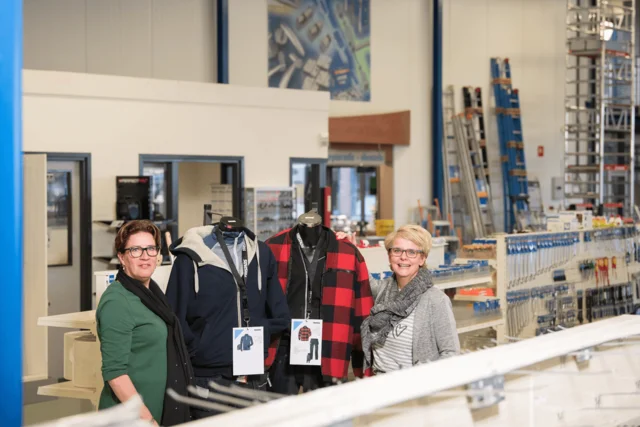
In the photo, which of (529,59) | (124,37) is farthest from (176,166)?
(529,59)

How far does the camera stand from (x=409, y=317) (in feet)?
12.7

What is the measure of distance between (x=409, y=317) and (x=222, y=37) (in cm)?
991

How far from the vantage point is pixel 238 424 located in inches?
70.1

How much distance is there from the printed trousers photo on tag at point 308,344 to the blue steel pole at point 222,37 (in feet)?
29.7

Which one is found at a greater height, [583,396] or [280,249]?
[280,249]

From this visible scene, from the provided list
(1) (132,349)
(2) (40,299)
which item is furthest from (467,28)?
(1) (132,349)

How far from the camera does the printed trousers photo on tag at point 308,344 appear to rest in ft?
14.9

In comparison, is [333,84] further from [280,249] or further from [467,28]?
[280,249]

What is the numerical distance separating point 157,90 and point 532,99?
33.0ft

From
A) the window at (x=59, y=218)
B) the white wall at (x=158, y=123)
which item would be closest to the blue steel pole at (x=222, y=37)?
the white wall at (x=158, y=123)

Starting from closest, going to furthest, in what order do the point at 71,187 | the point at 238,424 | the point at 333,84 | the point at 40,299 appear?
the point at 238,424
the point at 40,299
the point at 71,187
the point at 333,84

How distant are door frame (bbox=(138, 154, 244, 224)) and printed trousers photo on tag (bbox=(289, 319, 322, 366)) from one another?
243 inches

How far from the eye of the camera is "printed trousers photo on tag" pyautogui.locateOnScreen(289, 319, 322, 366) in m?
4.55

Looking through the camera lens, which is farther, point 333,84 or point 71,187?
point 333,84
